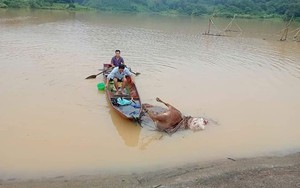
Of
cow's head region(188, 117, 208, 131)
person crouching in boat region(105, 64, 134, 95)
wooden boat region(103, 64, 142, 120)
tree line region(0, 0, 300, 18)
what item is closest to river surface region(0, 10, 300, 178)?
cow's head region(188, 117, 208, 131)

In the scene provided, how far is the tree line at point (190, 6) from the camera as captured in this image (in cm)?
5422

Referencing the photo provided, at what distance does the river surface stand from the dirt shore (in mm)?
378

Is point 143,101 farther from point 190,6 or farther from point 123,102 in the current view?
point 190,6

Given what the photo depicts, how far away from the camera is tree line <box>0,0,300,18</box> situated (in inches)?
2135

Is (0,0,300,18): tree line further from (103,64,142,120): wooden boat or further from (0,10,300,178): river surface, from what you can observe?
(103,64,142,120): wooden boat

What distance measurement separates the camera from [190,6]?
231 feet

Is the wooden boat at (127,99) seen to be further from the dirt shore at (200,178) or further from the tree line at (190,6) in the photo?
the tree line at (190,6)

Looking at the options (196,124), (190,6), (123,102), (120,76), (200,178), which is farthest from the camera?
(190,6)

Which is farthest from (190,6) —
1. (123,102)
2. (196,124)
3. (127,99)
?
(196,124)

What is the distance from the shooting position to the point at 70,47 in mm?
19688

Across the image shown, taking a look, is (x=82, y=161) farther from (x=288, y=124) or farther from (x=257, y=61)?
(x=257, y=61)

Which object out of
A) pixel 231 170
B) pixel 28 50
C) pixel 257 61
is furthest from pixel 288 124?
pixel 28 50

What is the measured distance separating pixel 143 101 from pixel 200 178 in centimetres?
500

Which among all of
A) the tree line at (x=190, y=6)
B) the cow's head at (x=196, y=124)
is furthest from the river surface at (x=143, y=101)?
the tree line at (x=190, y=6)
